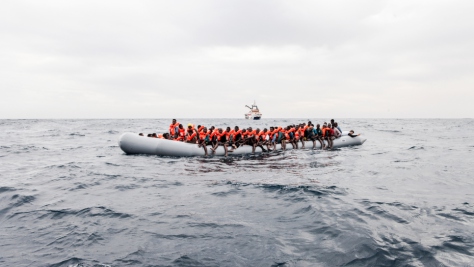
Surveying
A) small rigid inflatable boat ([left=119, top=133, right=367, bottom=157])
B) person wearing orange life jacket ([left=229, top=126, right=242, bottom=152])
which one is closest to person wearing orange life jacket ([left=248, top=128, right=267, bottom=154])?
person wearing orange life jacket ([left=229, top=126, right=242, bottom=152])

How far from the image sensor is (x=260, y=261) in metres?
5.07

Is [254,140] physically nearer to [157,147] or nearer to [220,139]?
[220,139]

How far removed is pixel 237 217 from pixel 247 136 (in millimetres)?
11465

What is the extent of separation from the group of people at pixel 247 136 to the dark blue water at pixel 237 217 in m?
4.26

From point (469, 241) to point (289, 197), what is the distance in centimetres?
406

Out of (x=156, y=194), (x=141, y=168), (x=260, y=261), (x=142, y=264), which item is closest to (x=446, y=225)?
(x=260, y=261)

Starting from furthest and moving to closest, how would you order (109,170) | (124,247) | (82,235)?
(109,170)
(82,235)
(124,247)

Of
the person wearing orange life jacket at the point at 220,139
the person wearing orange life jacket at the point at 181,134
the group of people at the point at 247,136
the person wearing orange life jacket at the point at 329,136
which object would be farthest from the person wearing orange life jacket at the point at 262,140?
the person wearing orange life jacket at the point at 329,136

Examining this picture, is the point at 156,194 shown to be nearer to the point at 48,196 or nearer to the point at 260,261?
the point at 48,196

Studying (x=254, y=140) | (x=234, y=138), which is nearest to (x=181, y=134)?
(x=234, y=138)

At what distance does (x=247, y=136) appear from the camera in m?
18.5

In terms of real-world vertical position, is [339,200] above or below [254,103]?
below

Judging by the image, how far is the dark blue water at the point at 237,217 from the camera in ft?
17.2

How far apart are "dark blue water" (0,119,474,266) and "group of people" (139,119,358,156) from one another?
14.0 ft
